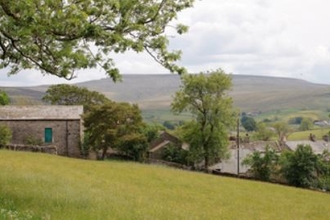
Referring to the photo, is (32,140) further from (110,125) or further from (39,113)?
(110,125)

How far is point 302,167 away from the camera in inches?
2151

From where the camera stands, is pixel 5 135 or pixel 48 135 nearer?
pixel 5 135

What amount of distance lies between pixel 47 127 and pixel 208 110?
75.1ft

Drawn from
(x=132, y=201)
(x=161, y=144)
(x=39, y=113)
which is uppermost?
(x=39, y=113)

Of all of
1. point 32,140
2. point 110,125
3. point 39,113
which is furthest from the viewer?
point 39,113

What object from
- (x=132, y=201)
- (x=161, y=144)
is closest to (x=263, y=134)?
(x=161, y=144)

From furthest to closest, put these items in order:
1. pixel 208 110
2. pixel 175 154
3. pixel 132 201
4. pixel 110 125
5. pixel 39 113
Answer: pixel 175 154 → pixel 208 110 → pixel 39 113 → pixel 110 125 → pixel 132 201

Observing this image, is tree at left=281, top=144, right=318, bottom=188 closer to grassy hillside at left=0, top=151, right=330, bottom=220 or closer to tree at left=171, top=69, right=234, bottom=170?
tree at left=171, top=69, right=234, bottom=170

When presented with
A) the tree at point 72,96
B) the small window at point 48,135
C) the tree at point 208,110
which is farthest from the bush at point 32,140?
the tree at point 72,96

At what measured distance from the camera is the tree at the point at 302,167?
54.2m

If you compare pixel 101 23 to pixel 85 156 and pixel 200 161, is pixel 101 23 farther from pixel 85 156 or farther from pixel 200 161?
pixel 200 161

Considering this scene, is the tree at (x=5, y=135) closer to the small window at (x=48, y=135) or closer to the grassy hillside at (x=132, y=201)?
the small window at (x=48, y=135)

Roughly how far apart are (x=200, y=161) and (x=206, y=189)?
3691 centimetres

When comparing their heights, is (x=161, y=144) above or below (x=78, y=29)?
below
